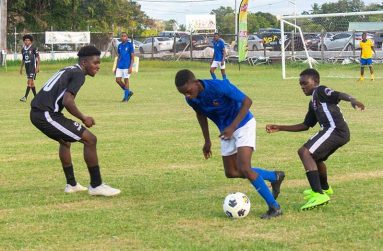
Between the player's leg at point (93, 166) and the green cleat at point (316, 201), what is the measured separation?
2.11 m

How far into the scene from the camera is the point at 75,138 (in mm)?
7727

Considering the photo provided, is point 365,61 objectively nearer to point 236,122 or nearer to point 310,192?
point 310,192

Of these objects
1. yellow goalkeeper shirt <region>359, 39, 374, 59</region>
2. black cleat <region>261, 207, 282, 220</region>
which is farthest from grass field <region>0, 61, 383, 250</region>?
yellow goalkeeper shirt <region>359, 39, 374, 59</region>

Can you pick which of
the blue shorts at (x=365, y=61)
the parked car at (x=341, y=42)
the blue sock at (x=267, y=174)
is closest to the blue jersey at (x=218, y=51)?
the blue shorts at (x=365, y=61)

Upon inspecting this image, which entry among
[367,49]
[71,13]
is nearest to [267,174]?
[367,49]

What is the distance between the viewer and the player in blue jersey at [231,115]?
6.61 meters

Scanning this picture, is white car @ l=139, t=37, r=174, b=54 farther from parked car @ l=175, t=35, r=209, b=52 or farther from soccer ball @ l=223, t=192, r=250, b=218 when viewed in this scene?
soccer ball @ l=223, t=192, r=250, b=218

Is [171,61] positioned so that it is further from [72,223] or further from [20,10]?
[72,223]

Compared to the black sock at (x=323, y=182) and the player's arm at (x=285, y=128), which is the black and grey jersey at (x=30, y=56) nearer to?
the player's arm at (x=285, y=128)

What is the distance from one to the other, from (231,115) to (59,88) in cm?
198

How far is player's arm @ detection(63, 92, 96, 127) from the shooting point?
748cm

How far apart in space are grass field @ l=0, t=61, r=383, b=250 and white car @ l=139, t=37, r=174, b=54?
3432 cm

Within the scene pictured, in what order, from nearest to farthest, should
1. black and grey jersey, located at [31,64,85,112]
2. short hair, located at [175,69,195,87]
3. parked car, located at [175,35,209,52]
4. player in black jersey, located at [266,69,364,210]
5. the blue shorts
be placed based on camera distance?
short hair, located at [175,69,195,87], player in black jersey, located at [266,69,364,210], black and grey jersey, located at [31,64,85,112], the blue shorts, parked car, located at [175,35,209,52]

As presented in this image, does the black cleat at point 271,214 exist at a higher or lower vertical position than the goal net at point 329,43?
lower
